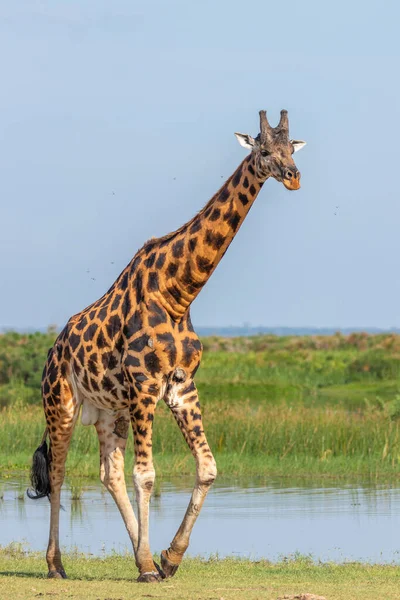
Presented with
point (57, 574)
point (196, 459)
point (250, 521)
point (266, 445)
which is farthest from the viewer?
point (266, 445)

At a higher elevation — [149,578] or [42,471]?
[42,471]

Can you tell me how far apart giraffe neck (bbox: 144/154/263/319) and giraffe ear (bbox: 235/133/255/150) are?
0.19 metres

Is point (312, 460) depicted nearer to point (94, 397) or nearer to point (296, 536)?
point (296, 536)

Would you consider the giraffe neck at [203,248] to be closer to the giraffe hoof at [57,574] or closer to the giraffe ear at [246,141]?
the giraffe ear at [246,141]

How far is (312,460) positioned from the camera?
1992 centimetres

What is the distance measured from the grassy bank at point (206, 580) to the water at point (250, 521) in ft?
3.34

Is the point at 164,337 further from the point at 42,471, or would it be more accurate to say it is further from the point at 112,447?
the point at 42,471

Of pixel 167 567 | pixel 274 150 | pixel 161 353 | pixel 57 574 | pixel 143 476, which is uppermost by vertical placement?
pixel 274 150

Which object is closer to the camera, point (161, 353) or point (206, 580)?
point (161, 353)

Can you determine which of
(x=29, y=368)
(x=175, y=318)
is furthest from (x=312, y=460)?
(x=29, y=368)

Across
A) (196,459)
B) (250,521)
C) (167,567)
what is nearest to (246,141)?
(196,459)

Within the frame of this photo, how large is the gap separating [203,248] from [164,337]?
79cm

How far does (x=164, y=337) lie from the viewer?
34.5 ft

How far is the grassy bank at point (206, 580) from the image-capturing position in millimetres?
9539
